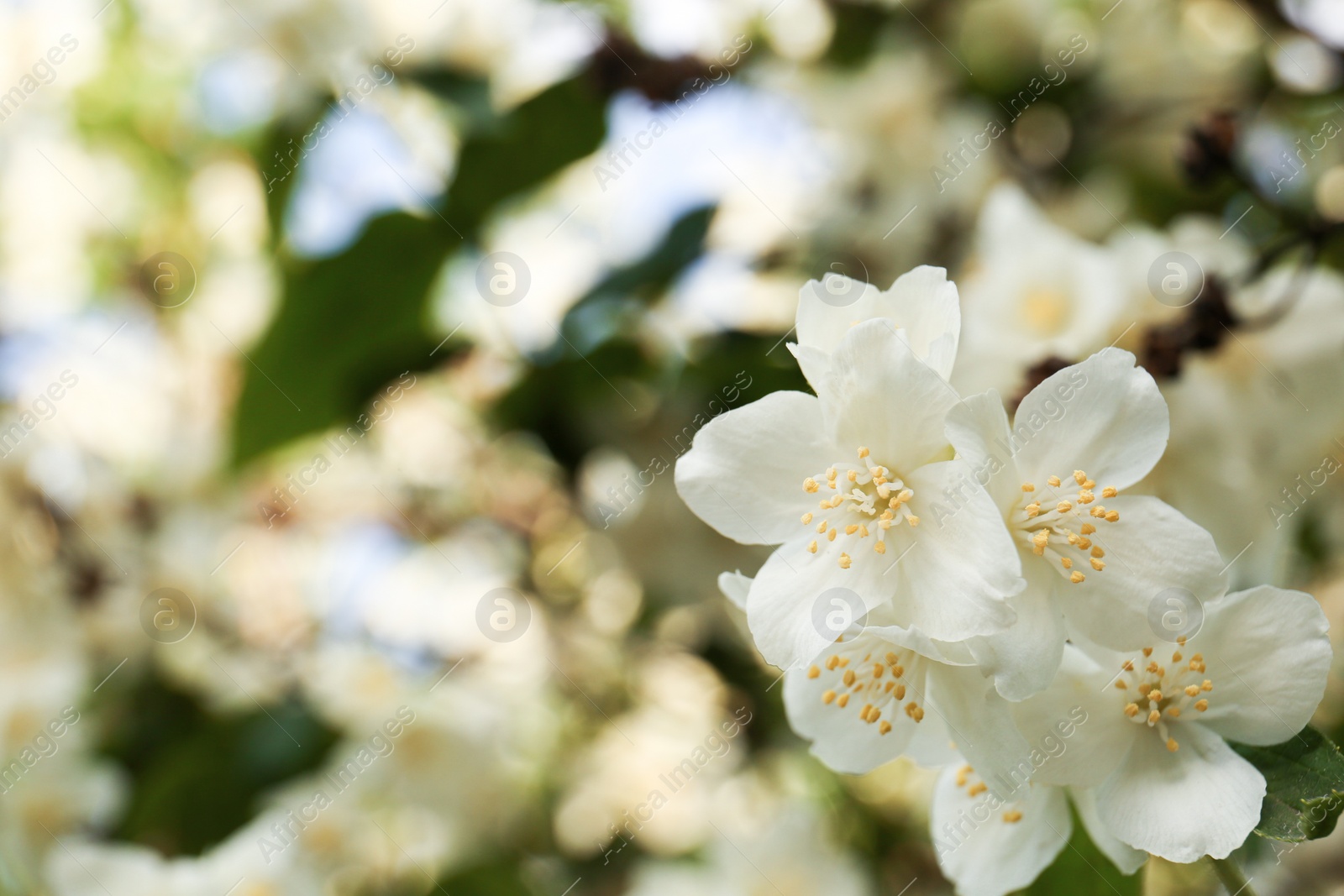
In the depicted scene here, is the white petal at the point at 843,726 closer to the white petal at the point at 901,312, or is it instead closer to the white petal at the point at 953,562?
the white petal at the point at 953,562

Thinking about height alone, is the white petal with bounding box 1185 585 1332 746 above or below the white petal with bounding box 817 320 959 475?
below

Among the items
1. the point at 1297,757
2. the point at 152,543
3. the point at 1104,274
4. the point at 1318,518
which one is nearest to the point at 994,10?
the point at 1104,274

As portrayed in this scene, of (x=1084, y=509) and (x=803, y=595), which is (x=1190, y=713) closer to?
(x=1084, y=509)

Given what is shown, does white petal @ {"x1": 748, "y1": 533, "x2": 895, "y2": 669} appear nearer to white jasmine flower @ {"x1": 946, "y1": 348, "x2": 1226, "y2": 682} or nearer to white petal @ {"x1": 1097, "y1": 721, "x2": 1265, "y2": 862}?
white jasmine flower @ {"x1": 946, "y1": 348, "x2": 1226, "y2": 682}

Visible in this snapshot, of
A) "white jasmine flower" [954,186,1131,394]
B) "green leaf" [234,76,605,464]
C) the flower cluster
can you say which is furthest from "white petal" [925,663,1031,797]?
"green leaf" [234,76,605,464]

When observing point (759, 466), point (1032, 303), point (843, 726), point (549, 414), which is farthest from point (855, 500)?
point (549, 414)
